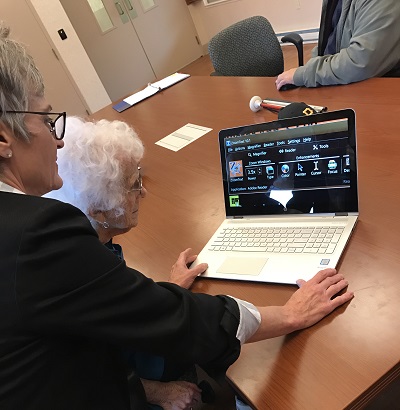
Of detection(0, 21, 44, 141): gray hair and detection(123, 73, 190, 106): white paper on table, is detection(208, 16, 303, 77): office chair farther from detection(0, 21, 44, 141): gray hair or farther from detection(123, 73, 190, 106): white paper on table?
detection(0, 21, 44, 141): gray hair

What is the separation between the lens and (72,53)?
176 inches

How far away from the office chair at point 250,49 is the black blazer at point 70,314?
216cm

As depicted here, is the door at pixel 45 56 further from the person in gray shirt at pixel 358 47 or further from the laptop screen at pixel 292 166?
the laptop screen at pixel 292 166

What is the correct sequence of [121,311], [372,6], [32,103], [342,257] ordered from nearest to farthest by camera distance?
[121,311], [32,103], [342,257], [372,6]

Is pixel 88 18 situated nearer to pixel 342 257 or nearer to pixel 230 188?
pixel 230 188

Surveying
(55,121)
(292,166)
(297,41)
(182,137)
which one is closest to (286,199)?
(292,166)

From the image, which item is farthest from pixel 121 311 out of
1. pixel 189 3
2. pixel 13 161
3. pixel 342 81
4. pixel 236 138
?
pixel 189 3

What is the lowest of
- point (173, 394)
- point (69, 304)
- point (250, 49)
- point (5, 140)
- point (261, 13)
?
point (173, 394)

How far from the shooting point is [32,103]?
2.42ft

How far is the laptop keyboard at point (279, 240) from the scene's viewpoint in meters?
0.90

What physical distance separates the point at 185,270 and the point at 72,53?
167 inches

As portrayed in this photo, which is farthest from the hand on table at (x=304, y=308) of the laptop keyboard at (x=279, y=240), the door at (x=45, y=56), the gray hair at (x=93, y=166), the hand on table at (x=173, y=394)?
the door at (x=45, y=56)

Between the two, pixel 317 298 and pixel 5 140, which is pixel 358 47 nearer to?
pixel 317 298

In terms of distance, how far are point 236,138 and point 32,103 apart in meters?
0.54
